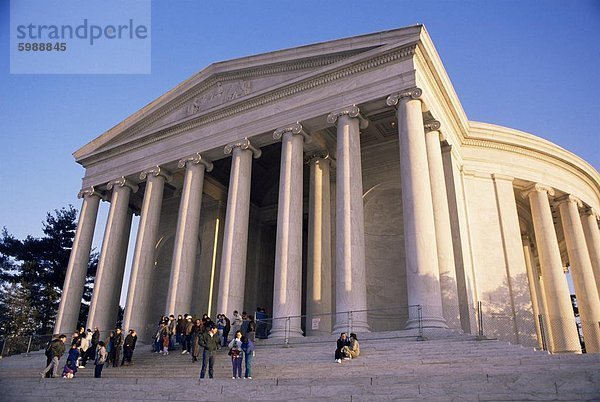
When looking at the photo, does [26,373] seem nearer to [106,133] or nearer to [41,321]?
[106,133]

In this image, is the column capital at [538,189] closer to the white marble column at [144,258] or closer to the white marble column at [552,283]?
the white marble column at [552,283]

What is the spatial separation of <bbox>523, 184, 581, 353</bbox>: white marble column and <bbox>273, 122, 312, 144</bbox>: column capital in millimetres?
17947

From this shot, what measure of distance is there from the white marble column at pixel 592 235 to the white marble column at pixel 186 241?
97.8ft

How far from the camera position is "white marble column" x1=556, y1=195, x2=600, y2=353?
33.5 m

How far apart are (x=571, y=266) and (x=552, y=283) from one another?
15.0 ft

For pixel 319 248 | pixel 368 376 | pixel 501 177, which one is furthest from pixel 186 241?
pixel 501 177

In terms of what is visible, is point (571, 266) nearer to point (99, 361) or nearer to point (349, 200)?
point (349, 200)

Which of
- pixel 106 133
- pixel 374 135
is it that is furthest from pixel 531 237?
pixel 106 133

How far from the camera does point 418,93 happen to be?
80.8ft

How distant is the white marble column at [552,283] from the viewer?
99.1 ft

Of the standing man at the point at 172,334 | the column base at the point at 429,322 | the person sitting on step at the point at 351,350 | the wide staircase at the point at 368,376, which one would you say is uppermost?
the column base at the point at 429,322

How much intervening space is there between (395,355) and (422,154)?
10.7 metres

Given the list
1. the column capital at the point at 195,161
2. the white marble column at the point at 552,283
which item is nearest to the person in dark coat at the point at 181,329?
the column capital at the point at 195,161

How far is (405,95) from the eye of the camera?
24.9 meters
